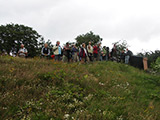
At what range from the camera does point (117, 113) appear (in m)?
3.81

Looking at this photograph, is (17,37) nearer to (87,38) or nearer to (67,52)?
(87,38)

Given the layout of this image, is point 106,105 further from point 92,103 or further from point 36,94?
point 36,94

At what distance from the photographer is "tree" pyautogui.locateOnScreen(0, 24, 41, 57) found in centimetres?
4788

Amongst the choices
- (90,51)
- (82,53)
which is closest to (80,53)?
(82,53)

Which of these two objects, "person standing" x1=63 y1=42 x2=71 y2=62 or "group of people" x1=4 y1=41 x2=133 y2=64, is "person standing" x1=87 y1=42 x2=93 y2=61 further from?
"person standing" x1=63 y1=42 x2=71 y2=62

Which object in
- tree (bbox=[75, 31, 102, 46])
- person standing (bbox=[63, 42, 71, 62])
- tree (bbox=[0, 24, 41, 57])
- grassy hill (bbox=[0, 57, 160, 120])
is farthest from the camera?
tree (bbox=[75, 31, 102, 46])

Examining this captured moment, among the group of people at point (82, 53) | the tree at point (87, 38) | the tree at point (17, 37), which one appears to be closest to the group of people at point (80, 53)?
the group of people at point (82, 53)

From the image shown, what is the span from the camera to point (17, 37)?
49.7 meters

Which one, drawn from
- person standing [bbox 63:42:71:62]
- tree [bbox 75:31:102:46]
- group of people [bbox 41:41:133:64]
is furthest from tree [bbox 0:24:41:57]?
person standing [bbox 63:42:71:62]

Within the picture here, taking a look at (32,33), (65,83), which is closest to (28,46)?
(32,33)

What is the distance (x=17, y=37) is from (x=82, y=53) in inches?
1736

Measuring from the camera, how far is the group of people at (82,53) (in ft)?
38.5

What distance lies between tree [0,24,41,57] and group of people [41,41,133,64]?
1482 inches

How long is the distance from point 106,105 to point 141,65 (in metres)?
13.1
